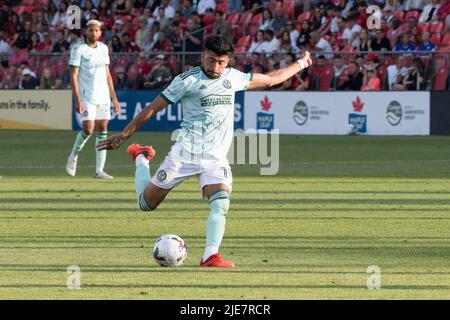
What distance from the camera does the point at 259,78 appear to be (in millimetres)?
11711

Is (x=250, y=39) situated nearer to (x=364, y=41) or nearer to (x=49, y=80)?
(x=364, y=41)

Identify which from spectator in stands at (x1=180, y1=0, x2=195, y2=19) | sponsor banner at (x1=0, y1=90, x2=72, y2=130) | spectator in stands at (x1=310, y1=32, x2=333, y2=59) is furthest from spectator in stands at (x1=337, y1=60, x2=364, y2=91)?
sponsor banner at (x1=0, y1=90, x2=72, y2=130)

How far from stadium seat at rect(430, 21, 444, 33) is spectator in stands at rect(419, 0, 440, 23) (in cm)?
14

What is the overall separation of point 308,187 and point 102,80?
4.04 m

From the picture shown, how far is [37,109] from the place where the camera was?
35344mm

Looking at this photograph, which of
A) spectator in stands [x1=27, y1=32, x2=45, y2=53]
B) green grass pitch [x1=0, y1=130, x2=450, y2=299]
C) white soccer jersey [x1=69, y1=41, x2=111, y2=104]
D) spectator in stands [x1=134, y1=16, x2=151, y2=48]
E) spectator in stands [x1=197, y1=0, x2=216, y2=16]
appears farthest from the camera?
spectator in stands [x1=27, y1=32, x2=45, y2=53]

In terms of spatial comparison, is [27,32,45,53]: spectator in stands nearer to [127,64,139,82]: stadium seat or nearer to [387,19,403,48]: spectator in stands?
[127,64,139,82]: stadium seat

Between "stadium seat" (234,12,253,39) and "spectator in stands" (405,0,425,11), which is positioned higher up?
"spectator in stands" (405,0,425,11)

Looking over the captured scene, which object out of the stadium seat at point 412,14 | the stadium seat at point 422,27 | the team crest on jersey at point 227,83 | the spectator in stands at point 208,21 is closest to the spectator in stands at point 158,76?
the spectator in stands at point 208,21

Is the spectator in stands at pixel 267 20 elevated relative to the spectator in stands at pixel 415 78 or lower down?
elevated

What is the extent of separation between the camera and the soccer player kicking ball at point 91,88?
2042 centimetres

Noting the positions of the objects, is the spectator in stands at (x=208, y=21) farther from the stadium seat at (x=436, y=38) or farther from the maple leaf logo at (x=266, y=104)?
the stadium seat at (x=436, y=38)

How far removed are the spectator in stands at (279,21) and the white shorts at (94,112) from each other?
1400 cm

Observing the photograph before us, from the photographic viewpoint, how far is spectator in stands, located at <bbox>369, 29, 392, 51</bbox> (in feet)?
103
